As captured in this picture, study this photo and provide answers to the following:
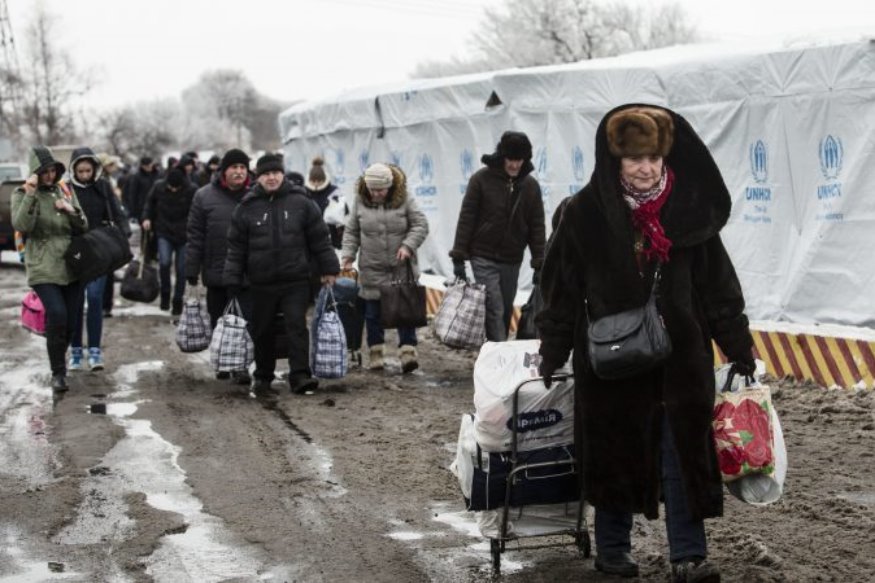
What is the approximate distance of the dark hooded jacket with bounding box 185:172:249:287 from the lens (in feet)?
40.1

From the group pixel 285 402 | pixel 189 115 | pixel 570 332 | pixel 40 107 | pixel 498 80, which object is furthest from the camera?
pixel 189 115

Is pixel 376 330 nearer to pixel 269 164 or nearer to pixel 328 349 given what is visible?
pixel 328 349

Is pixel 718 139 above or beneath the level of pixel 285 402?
above

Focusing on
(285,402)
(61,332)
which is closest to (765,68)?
(285,402)

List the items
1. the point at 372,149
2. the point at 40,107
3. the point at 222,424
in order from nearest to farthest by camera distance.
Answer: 1. the point at 222,424
2. the point at 372,149
3. the point at 40,107

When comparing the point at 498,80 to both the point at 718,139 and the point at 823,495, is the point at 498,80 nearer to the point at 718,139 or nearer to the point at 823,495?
the point at 718,139

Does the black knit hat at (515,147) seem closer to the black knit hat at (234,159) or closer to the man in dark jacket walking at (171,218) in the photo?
the black knit hat at (234,159)

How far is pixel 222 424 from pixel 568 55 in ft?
168

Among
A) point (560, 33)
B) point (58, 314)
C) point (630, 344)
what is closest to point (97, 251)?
point (58, 314)

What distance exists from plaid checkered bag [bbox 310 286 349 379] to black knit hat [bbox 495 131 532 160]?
5.67 ft

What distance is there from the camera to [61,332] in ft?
38.7

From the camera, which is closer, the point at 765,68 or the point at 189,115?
the point at 765,68

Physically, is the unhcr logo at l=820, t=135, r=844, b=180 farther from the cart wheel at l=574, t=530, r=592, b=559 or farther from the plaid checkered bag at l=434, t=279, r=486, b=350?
the cart wheel at l=574, t=530, r=592, b=559

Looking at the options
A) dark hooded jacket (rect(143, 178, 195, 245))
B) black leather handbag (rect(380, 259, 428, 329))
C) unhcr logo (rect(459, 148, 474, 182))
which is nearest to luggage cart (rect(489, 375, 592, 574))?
black leather handbag (rect(380, 259, 428, 329))
